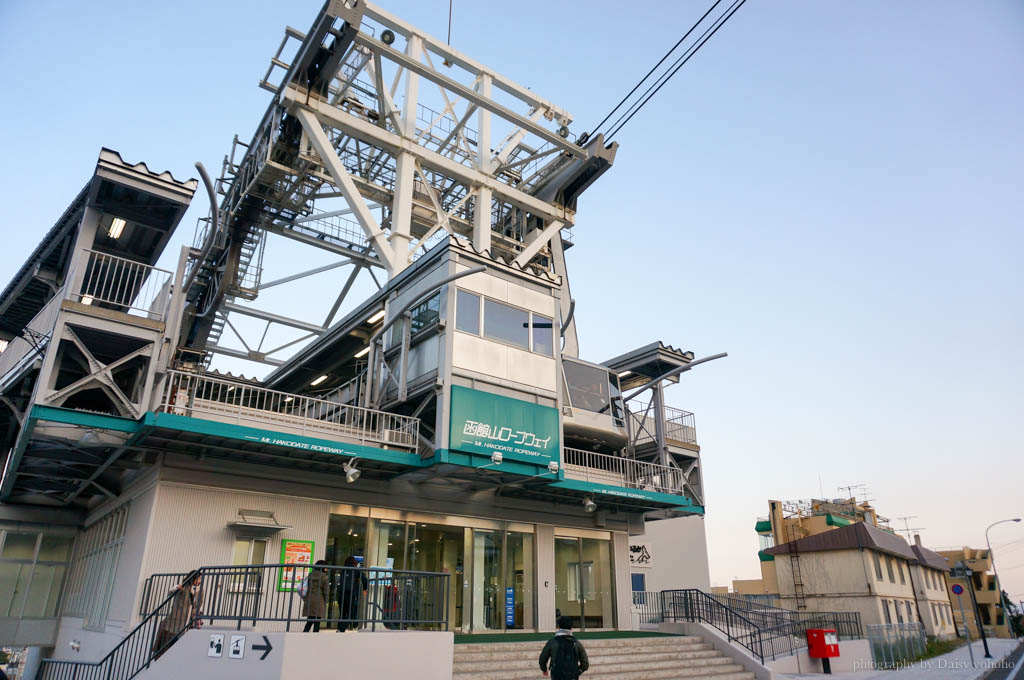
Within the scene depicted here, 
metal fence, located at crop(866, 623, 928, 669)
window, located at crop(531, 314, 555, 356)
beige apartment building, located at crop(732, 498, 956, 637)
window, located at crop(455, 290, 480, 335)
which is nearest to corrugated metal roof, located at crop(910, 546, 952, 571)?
Result: beige apartment building, located at crop(732, 498, 956, 637)

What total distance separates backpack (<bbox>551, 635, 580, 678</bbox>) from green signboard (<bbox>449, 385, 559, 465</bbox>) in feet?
23.6

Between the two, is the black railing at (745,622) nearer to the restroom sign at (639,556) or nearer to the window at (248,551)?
the restroom sign at (639,556)

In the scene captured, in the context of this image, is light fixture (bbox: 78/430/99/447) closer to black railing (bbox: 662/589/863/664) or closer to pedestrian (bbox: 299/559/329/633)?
pedestrian (bbox: 299/559/329/633)

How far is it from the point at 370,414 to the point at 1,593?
40.6ft

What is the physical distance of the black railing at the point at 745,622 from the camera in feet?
66.0

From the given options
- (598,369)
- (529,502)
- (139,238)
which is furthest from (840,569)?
(139,238)

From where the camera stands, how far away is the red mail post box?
21250 millimetres

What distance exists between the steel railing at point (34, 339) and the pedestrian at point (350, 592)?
841 centimetres

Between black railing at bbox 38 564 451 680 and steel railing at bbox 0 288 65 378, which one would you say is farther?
steel railing at bbox 0 288 65 378

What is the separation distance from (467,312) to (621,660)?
9732 millimetres

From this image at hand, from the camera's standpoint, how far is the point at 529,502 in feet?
72.6

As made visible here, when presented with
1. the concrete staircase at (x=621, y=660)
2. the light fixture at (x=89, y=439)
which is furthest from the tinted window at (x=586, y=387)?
the light fixture at (x=89, y=439)

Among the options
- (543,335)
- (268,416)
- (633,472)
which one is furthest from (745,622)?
(268,416)

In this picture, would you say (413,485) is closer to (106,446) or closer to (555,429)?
(555,429)
